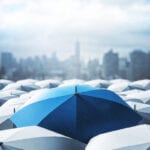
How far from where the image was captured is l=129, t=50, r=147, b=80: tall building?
45109 mm

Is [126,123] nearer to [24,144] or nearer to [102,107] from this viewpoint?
[102,107]

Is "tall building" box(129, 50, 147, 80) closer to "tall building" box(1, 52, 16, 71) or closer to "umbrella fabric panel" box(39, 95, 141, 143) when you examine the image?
"tall building" box(1, 52, 16, 71)

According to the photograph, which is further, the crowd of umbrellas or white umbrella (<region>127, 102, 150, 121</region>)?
white umbrella (<region>127, 102, 150, 121</region>)

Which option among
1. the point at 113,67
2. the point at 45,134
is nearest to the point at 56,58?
the point at 113,67

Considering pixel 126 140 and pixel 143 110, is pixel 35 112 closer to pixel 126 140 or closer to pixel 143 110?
pixel 126 140

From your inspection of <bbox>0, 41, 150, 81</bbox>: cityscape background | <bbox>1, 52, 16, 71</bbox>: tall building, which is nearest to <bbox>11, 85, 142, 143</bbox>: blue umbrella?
<bbox>0, 41, 150, 81</bbox>: cityscape background

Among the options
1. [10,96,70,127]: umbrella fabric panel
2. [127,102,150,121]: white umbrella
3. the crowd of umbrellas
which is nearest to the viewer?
the crowd of umbrellas

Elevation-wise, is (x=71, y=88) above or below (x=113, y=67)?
above

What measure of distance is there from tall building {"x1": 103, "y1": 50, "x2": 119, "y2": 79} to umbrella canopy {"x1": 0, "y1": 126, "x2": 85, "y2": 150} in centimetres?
4755

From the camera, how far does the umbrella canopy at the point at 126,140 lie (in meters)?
4.29

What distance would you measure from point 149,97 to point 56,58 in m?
75.4

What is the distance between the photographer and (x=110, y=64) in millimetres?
57094

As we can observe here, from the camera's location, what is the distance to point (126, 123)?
23.4ft

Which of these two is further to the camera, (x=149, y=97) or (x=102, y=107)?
(x=149, y=97)
